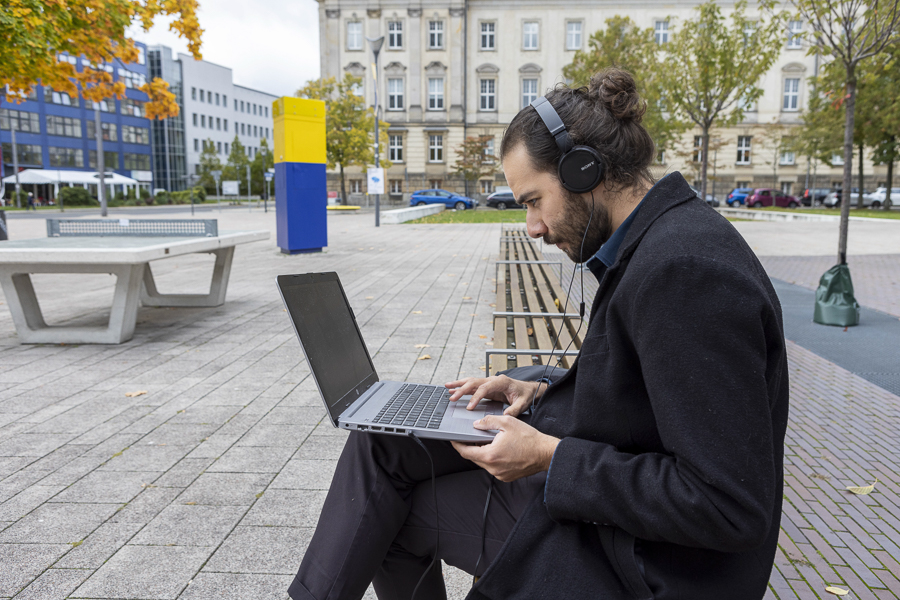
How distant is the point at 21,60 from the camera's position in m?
6.90

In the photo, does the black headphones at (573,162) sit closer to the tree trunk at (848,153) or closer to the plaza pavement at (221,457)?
the plaza pavement at (221,457)

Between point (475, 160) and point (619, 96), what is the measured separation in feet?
153

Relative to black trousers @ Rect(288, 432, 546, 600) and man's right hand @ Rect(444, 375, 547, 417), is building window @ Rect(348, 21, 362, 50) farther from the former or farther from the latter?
black trousers @ Rect(288, 432, 546, 600)

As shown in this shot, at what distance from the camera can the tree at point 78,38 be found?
20.4ft

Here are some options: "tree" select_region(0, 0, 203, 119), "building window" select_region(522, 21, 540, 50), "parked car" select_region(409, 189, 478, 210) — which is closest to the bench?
"tree" select_region(0, 0, 203, 119)

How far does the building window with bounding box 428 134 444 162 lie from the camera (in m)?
51.5

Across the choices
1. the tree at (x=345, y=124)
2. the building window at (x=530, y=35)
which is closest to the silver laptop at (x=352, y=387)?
the tree at (x=345, y=124)

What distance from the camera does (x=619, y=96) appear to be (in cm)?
150

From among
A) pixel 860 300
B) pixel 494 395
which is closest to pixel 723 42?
pixel 860 300

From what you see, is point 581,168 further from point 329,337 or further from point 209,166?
point 209,166

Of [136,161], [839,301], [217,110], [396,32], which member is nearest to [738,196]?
[396,32]

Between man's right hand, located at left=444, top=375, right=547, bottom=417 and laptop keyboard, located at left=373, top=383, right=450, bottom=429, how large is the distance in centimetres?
7

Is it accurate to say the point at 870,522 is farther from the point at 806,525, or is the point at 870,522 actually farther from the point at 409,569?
the point at 409,569

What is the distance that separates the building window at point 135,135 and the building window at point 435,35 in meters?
38.2
